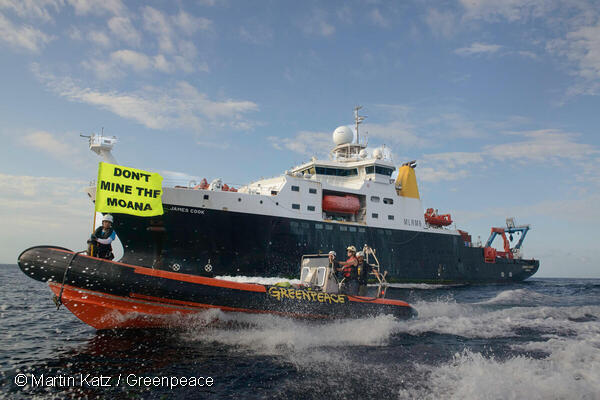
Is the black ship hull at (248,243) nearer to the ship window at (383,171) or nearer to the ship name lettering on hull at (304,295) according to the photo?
the ship window at (383,171)

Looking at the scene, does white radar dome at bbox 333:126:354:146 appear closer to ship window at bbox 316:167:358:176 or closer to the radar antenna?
ship window at bbox 316:167:358:176

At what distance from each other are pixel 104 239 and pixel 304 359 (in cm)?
590

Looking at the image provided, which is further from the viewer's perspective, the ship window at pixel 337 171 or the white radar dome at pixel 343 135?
the white radar dome at pixel 343 135

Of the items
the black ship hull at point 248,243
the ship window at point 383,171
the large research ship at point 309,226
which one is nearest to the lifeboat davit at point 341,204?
the large research ship at point 309,226

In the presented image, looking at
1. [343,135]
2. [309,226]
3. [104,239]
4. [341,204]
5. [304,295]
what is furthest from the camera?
[343,135]

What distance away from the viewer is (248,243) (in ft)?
61.4

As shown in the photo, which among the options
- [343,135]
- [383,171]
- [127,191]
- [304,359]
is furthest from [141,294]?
[343,135]

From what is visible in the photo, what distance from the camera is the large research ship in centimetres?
1728

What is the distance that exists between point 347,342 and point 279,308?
1.93 m

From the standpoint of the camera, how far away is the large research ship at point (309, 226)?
680 inches

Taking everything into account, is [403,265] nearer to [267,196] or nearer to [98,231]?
[267,196]

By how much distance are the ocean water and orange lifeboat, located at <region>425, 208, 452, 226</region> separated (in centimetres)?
1789

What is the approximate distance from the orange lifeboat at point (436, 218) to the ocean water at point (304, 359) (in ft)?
58.7

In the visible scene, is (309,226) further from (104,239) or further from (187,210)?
(104,239)
